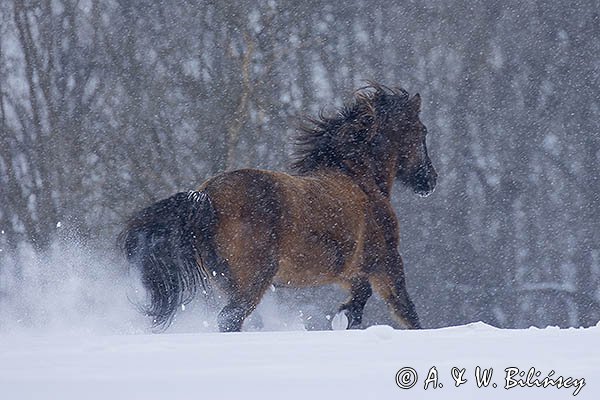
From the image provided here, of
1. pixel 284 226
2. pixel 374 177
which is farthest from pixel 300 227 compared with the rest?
pixel 374 177

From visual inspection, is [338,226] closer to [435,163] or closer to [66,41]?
[435,163]

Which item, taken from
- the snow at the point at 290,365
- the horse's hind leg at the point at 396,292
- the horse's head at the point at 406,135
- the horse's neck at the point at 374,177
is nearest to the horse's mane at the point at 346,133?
the horse's head at the point at 406,135

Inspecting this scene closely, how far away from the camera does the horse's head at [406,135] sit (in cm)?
882

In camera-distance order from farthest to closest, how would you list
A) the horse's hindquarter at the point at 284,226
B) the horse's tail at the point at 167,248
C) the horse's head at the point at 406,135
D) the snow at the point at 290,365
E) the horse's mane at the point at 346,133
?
the horse's head at the point at 406,135, the horse's mane at the point at 346,133, the horse's hindquarter at the point at 284,226, the horse's tail at the point at 167,248, the snow at the point at 290,365

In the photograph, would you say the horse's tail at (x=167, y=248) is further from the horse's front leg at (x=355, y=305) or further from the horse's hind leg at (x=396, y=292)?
the horse's hind leg at (x=396, y=292)

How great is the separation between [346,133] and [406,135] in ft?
1.72

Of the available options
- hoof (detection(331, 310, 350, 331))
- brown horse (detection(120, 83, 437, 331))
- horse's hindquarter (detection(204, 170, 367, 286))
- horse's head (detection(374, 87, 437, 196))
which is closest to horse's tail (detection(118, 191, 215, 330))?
brown horse (detection(120, 83, 437, 331))

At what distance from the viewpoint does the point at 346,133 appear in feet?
28.5

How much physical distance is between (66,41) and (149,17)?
116 cm

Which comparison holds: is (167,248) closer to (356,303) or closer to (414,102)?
(356,303)

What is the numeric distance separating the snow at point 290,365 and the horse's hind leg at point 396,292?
3849 mm

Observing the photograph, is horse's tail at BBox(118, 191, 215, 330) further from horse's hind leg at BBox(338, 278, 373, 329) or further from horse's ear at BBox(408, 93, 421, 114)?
horse's ear at BBox(408, 93, 421, 114)

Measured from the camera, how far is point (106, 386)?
9.93 ft

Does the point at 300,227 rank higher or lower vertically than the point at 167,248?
lower
